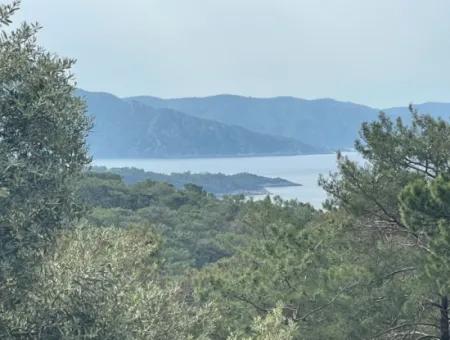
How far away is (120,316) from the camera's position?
14.0 ft

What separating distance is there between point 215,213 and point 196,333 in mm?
28598

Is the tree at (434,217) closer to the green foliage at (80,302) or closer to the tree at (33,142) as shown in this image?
the green foliage at (80,302)

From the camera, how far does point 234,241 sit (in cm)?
1945

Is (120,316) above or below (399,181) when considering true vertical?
below

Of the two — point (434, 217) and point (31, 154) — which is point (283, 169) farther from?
point (31, 154)

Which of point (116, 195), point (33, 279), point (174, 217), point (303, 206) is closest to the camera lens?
point (33, 279)

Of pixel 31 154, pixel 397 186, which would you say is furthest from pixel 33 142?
pixel 397 186

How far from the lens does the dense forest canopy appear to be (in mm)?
3957

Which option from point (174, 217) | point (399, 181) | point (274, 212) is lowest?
point (174, 217)

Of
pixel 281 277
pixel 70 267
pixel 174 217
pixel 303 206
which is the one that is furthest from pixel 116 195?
pixel 70 267

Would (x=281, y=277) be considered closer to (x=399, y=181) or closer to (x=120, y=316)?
(x=399, y=181)

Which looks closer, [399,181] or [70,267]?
[70,267]

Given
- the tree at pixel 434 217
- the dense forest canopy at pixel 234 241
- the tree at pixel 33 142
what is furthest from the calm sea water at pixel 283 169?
the tree at pixel 33 142

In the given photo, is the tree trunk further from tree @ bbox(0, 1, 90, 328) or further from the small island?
the small island
